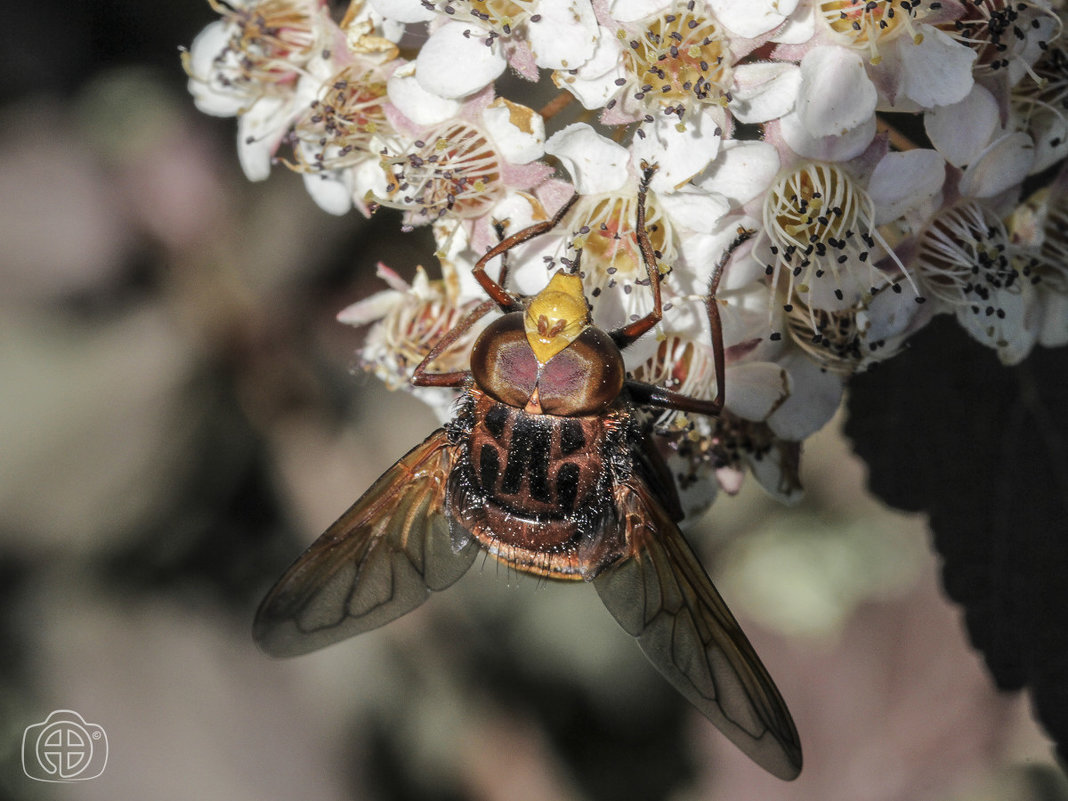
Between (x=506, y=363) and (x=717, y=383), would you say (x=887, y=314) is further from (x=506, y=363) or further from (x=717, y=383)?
(x=506, y=363)

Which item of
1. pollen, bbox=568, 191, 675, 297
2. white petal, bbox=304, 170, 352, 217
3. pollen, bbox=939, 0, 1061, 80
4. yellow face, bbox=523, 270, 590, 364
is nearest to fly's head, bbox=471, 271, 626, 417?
yellow face, bbox=523, 270, 590, 364

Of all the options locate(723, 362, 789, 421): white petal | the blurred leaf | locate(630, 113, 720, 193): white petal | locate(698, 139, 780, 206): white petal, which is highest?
locate(630, 113, 720, 193): white petal

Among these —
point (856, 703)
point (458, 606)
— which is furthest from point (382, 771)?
point (856, 703)

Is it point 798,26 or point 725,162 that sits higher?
point 798,26

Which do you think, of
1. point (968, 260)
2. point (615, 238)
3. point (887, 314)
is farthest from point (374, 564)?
point (968, 260)

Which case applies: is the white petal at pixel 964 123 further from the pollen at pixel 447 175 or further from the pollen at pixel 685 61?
the pollen at pixel 447 175

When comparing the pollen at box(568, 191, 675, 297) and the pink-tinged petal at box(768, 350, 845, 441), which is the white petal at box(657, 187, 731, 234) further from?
the pink-tinged petal at box(768, 350, 845, 441)
